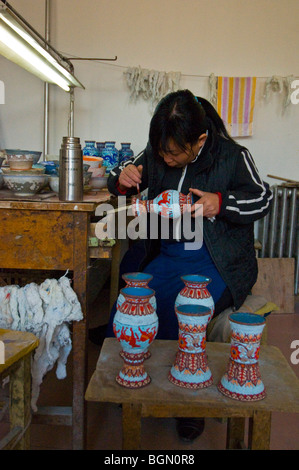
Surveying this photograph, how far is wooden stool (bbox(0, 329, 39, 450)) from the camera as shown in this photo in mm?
1329

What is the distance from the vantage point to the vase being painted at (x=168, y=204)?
1730 millimetres

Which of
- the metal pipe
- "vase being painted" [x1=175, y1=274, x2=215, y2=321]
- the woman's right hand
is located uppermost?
the metal pipe

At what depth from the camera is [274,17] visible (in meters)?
3.97

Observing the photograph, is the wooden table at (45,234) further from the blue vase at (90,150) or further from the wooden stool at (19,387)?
the blue vase at (90,150)

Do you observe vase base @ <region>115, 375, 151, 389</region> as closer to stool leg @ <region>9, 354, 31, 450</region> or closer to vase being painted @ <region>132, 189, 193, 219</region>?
stool leg @ <region>9, 354, 31, 450</region>

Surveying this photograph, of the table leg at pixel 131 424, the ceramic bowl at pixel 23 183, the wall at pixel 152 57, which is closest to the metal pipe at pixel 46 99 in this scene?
the wall at pixel 152 57

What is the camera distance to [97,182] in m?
2.39

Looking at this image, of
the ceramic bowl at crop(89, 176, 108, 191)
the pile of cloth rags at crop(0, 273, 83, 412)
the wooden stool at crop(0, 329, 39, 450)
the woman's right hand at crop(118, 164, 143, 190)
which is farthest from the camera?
the ceramic bowl at crop(89, 176, 108, 191)

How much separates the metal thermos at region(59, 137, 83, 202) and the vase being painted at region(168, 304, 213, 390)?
0.67 meters

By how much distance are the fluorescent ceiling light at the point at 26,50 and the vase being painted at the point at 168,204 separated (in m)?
0.93

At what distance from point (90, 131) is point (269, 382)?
337 cm

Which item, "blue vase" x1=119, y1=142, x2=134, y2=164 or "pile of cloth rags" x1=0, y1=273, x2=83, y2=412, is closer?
"pile of cloth rags" x1=0, y1=273, x2=83, y2=412

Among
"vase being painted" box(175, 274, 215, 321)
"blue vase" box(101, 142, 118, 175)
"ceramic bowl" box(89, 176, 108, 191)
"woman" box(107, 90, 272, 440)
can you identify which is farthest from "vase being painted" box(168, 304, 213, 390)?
"blue vase" box(101, 142, 118, 175)

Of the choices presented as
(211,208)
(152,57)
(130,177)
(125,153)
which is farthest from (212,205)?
(152,57)
